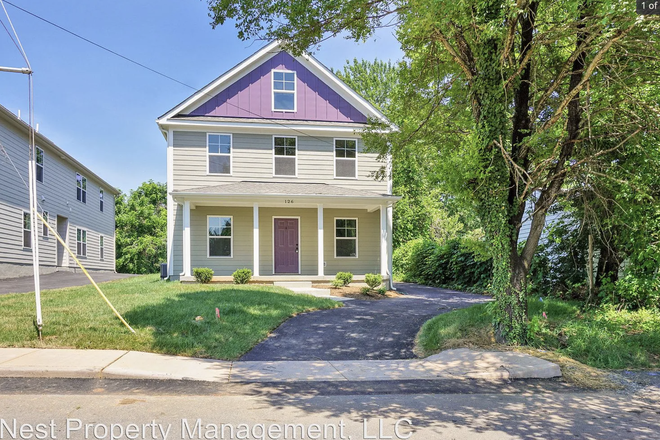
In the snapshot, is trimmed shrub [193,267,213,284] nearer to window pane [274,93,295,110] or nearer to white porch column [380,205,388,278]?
white porch column [380,205,388,278]

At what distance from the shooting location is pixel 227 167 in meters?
15.7

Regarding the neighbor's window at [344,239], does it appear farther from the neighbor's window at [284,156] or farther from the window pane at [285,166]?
the neighbor's window at [284,156]

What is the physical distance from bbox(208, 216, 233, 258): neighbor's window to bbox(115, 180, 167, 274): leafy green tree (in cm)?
2515

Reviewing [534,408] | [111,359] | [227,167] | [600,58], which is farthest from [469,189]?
[227,167]

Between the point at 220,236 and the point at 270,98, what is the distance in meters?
5.56

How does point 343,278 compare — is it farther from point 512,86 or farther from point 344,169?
point 512,86

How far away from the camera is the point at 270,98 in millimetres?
16109

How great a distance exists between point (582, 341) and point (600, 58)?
4.27 meters

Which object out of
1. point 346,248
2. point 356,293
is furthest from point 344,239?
point 356,293

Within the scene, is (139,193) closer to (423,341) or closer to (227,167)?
(227,167)

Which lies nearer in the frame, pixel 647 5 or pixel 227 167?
Result: pixel 647 5

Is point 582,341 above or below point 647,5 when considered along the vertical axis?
below

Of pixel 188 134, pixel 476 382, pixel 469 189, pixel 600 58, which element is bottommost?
pixel 476 382

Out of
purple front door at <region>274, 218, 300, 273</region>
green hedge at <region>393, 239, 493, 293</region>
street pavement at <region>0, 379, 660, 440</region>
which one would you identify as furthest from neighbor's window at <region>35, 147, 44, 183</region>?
green hedge at <region>393, 239, 493, 293</region>
